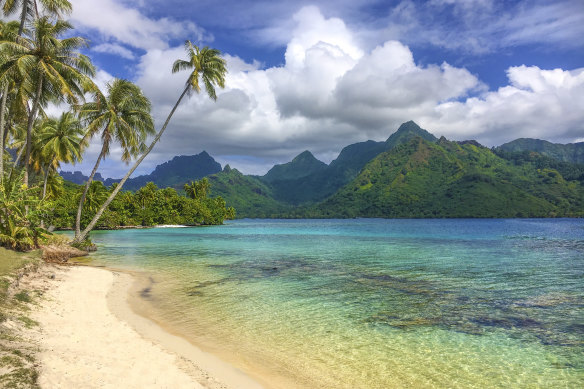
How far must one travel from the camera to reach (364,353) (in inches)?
408

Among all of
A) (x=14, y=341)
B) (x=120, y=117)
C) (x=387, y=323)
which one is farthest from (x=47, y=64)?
(x=387, y=323)

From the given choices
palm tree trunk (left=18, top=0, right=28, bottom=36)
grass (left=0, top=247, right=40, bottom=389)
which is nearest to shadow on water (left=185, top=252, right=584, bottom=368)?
grass (left=0, top=247, right=40, bottom=389)

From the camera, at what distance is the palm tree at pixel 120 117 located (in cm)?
3334

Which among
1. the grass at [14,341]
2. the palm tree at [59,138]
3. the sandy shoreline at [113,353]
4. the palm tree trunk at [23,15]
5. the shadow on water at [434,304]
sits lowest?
the shadow on water at [434,304]

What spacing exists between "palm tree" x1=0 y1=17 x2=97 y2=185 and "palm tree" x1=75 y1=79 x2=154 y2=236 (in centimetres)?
356

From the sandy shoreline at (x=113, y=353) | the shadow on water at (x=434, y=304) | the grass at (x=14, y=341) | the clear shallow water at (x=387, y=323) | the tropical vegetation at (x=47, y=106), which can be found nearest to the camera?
the grass at (x=14, y=341)

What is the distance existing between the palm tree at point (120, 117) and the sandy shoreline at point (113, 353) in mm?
23224

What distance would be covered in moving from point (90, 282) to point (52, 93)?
19964 millimetres

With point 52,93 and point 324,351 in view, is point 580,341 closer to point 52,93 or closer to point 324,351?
point 324,351

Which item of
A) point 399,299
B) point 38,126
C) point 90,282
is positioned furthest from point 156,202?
point 399,299

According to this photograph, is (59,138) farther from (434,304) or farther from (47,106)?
(434,304)

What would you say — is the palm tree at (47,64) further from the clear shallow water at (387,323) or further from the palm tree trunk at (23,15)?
the clear shallow water at (387,323)

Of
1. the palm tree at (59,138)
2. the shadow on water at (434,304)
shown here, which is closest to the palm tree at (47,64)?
the palm tree at (59,138)

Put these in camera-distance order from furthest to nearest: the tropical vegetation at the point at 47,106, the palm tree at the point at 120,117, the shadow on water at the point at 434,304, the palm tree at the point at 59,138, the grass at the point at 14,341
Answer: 1. the palm tree at the point at 59,138
2. the palm tree at the point at 120,117
3. the tropical vegetation at the point at 47,106
4. the shadow on water at the point at 434,304
5. the grass at the point at 14,341
